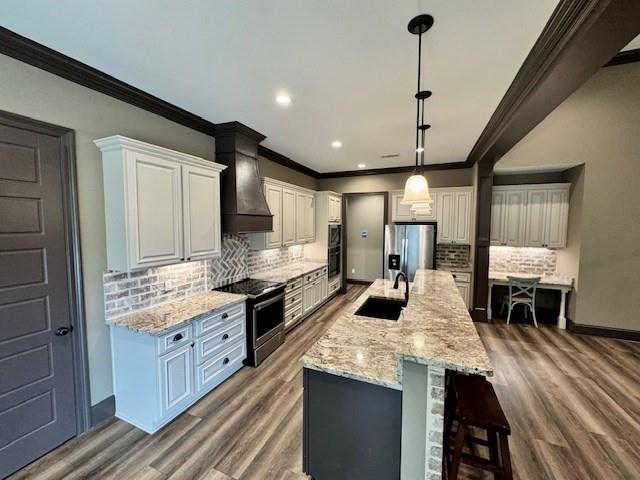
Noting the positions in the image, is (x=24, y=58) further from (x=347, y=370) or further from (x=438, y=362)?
(x=438, y=362)

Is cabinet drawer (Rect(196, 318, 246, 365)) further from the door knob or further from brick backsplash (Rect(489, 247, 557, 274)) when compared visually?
brick backsplash (Rect(489, 247, 557, 274))

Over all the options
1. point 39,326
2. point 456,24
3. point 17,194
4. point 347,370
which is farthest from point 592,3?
point 39,326

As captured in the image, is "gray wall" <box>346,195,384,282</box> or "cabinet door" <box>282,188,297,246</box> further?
"gray wall" <box>346,195,384,282</box>

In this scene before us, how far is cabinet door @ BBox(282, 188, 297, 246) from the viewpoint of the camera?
170 inches

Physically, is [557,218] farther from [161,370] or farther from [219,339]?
[161,370]

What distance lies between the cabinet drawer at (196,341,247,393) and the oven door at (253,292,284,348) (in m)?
0.20

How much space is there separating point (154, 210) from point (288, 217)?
232 centimetres

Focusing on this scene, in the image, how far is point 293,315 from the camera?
4.17m

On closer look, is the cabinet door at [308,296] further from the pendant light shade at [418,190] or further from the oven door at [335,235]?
the pendant light shade at [418,190]

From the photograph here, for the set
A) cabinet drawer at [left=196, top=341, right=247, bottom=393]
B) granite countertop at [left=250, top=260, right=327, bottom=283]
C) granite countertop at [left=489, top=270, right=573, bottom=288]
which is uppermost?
granite countertop at [left=250, top=260, right=327, bottom=283]

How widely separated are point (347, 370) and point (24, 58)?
113 inches

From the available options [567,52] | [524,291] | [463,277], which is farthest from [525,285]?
[567,52]

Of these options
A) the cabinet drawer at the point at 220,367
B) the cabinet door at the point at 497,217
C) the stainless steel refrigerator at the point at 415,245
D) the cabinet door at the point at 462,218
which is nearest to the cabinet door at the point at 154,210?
the cabinet drawer at the point at 220,367

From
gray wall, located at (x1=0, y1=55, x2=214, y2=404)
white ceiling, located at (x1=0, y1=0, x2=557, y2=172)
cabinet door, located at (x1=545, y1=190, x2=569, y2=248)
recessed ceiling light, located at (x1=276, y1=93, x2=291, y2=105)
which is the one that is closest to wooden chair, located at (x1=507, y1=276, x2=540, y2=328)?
cabinet door, located at (x1=545, y1=190, x2=569, y2=248)
